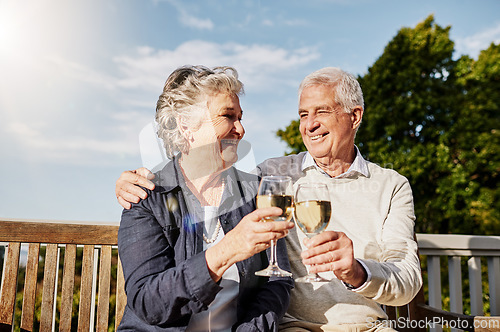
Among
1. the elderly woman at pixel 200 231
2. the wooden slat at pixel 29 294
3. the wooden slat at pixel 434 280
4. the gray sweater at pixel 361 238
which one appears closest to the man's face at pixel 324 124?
the gray sweater at pixel 361 238

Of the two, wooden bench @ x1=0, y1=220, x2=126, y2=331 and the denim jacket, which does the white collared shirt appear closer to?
the denim jacket

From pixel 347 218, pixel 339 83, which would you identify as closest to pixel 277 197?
pixel 347 218

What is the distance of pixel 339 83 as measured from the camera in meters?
2.20

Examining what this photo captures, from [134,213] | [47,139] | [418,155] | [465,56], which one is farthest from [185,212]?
[465,56]

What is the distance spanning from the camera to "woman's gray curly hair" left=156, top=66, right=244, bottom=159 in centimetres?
176

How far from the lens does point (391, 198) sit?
203 cm

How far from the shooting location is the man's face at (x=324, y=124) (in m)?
2.18

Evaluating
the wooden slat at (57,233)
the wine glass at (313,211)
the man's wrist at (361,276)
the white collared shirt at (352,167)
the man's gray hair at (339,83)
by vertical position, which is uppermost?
the man's gray hair at (339,83)

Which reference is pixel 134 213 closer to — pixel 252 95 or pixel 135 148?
pixel 135 148

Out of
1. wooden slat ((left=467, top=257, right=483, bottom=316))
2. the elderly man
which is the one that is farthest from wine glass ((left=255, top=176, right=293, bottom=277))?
wooden slat ((left=467, top=257, right=483, bottom=316))

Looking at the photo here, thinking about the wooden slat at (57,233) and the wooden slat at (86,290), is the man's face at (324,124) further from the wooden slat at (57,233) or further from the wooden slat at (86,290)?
the wooden slat at (86,290)

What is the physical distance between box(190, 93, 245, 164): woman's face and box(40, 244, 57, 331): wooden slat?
3.24ft

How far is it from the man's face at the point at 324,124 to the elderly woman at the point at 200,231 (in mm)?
481

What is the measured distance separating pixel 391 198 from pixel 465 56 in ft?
43.6
